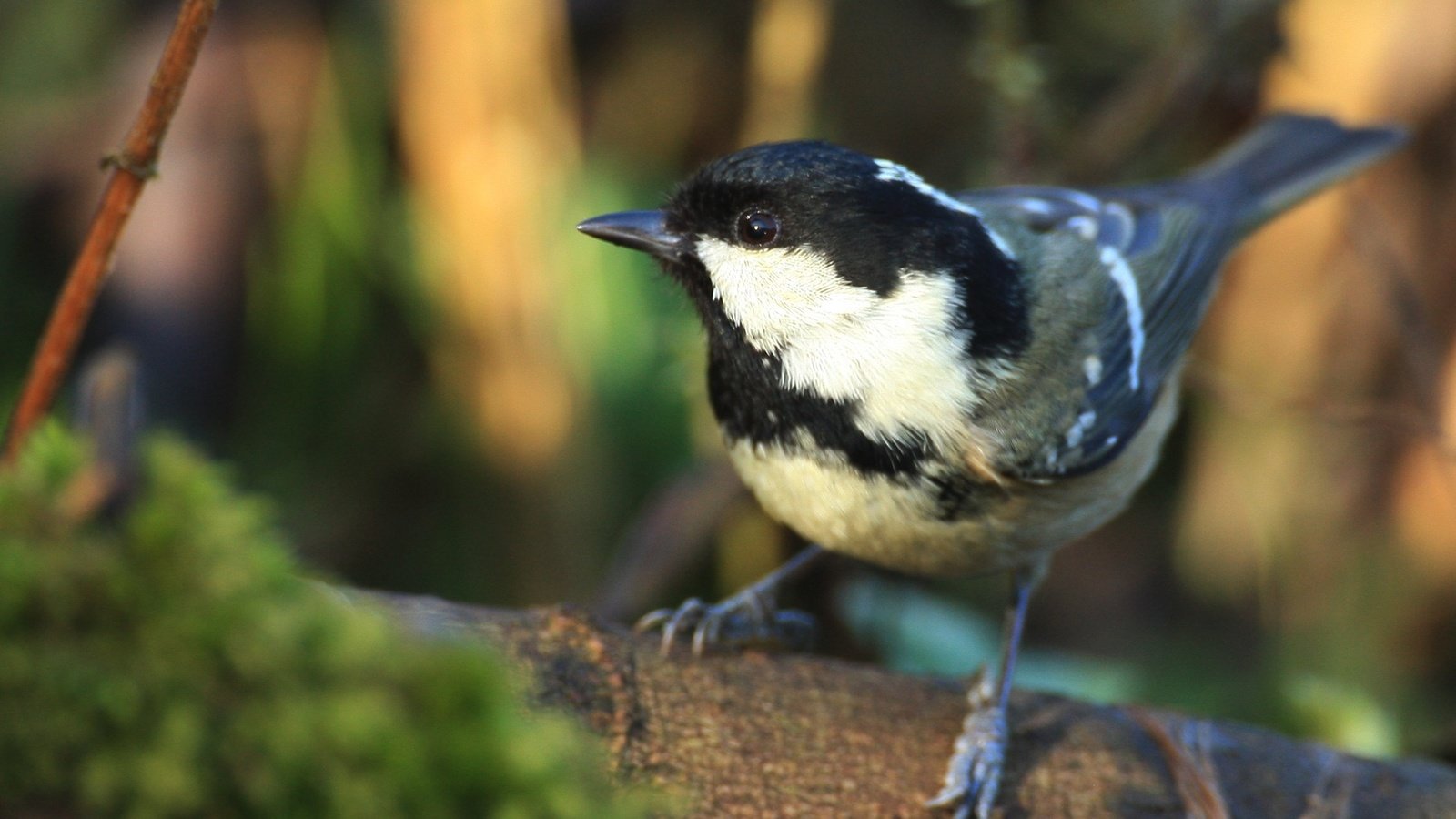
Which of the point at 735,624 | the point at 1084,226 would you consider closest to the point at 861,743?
the point at 735,624

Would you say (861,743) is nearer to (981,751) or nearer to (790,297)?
(981,751)

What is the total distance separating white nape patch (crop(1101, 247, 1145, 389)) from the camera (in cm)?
→ 245

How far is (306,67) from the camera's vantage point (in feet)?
12.5

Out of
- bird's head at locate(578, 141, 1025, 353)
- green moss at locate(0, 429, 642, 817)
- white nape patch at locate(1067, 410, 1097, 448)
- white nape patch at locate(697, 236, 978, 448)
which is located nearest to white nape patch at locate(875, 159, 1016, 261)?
bird's head at locate(578, 141, 1025, 353)

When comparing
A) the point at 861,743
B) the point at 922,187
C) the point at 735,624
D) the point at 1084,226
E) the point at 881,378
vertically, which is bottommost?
the point at 861,743

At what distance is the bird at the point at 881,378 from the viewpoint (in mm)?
Answer: 1972

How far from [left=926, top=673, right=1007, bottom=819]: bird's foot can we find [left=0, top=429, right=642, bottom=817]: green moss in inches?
34.8

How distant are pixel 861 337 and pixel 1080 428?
0.46 metres

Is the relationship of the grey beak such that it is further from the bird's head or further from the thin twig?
the thin twig

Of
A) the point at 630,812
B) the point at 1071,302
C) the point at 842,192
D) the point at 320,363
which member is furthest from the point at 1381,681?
the point at 630,812

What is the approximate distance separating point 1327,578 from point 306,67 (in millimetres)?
3336

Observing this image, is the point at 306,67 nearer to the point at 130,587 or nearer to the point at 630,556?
the point at 630,556

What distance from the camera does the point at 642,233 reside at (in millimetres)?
2082

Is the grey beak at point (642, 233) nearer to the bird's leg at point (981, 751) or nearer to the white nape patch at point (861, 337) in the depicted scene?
the white nape patch at point (861, 337)
